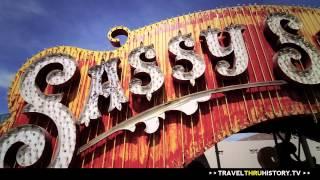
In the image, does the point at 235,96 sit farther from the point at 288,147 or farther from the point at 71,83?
the point at 288,147

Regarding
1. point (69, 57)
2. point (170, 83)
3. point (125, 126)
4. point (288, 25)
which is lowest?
point (125, 126)

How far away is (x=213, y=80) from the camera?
25.1 feet

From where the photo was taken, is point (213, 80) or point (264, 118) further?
point (213, 80)

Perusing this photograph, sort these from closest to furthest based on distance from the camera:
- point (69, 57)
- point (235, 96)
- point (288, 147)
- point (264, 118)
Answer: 1. point (264, 118)
2. point (235, 96)
3. point (69, 57)
4. point (288, 147)

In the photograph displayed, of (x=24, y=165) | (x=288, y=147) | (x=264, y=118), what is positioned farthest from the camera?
(x=288, y=147)

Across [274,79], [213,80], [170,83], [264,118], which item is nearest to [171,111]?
[170,83]

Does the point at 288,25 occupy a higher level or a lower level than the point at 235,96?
higher

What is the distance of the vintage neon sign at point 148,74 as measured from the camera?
6.88 metres

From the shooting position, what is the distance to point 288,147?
12.4 metres

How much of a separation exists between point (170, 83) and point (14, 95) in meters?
4.05

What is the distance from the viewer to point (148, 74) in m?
7.70

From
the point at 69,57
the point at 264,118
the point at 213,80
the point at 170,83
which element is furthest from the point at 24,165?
the point at 264,118

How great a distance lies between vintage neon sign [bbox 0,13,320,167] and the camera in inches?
271

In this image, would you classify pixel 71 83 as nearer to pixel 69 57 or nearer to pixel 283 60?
pixel 69 57
